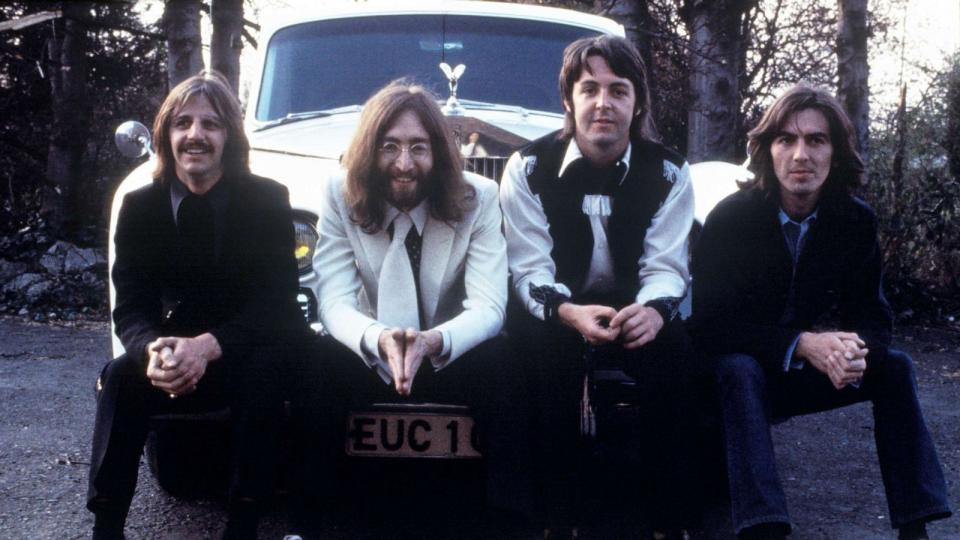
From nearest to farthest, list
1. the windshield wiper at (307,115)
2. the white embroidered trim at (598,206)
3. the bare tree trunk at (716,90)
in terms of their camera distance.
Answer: the white embroidered trim at (598,206) < the windshield wiper at (307,115) < the bare tree trunk at (716,90)

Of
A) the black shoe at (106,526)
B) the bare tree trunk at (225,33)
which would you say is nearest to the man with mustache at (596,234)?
the black shoe at (106,526)

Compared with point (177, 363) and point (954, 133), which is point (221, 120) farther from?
point (954, 133)

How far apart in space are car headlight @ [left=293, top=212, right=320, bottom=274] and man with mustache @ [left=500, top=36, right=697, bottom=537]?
72cm

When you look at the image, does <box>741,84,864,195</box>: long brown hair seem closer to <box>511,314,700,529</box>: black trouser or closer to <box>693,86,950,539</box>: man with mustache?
<box>693,86,950,539</box>: man with mustache

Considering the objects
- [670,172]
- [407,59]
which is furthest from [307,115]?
[670,172]

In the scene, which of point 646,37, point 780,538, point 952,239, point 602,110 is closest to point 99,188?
point 646,37

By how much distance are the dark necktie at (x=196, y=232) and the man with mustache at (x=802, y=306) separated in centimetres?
163

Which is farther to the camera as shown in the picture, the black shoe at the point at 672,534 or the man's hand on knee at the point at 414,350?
the black shoe at the point at 672,534

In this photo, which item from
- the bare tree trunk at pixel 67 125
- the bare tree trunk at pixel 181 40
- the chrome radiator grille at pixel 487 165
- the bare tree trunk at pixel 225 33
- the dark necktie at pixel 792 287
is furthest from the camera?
the bare tree trunk at pixel 67 125

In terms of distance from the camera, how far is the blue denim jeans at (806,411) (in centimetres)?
274

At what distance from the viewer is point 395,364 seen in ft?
9.06

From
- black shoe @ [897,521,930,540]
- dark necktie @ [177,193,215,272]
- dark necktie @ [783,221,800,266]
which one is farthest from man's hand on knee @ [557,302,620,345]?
dark necktie @ [177,193,215,272]

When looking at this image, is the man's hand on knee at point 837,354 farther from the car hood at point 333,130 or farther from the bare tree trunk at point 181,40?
the bare tree trunk at point 181,40

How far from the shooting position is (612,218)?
3.28 meters
